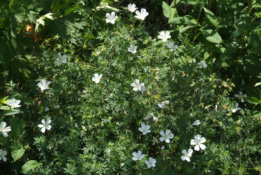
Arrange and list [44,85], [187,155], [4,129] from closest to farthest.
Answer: [4,129]
[187,155]
[44,85]

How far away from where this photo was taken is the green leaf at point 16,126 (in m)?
2.64

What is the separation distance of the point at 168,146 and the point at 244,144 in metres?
0.63

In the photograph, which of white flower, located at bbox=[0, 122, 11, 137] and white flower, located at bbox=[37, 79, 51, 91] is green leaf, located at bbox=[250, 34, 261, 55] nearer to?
white flower, located at bbox=[37, 79, 51, 91]

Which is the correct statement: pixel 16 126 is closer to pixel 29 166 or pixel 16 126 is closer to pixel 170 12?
pixel 29 166

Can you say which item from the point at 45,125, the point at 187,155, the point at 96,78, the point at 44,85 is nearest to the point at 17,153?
the point at 45,125

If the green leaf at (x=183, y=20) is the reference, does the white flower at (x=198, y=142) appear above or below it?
below

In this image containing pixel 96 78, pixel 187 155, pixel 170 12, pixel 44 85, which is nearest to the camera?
pixel 187 155

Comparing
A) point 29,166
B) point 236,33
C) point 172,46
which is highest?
point 236,33

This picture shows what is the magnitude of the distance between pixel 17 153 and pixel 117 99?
86 centimetres

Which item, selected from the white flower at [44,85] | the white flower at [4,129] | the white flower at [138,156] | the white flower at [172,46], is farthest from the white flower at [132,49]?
the white flower at [4,129]

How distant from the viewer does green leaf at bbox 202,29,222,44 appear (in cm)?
325

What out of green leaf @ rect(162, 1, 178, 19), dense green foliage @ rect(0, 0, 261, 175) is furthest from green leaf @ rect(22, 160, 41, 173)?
green leaf @ rect(162, 1, 178, 19)

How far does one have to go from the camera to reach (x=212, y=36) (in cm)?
330

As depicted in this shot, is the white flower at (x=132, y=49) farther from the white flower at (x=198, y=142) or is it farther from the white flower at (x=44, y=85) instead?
the white flower at (x=198, y=142)
